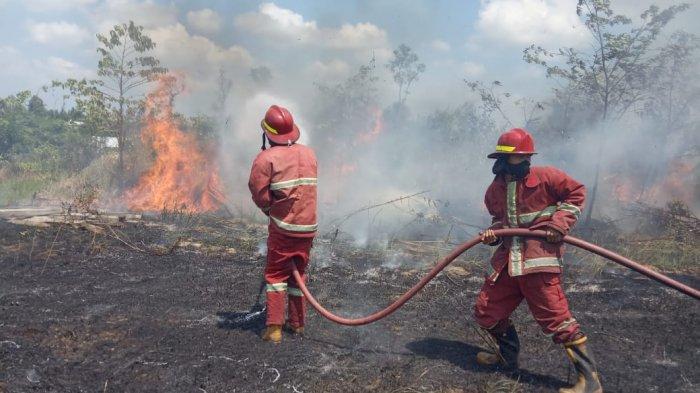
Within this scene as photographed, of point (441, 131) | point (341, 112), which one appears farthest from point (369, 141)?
point (441, 131)

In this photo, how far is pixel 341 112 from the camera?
23.5 metres

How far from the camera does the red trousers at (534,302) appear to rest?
3451mm

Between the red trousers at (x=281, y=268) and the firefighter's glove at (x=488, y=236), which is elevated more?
the firefighter's glove at (x=488, y=236)

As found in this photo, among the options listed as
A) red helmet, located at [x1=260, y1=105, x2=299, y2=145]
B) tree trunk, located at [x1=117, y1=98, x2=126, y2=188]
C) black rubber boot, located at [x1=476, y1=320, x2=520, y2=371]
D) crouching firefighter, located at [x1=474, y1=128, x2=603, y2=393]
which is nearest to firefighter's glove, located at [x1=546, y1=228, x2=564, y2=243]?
crouching firefighter, located at [x1=474, y1=128, x2=603, y2=393]

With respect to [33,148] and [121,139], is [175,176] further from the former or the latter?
[33,148]

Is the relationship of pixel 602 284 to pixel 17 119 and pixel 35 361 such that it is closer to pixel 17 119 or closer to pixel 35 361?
pixel 35 361

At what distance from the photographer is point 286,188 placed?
163 inches

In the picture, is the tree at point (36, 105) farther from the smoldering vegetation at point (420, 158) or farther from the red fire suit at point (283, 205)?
the red fire suit at point (283, 205)

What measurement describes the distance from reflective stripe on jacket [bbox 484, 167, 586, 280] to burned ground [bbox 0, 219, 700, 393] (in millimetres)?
954

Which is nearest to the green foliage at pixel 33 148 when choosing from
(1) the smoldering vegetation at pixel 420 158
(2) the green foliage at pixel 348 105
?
(1) the smoldering vegetation at pixel 420 158

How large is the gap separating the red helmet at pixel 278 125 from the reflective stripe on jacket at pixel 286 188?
83mm

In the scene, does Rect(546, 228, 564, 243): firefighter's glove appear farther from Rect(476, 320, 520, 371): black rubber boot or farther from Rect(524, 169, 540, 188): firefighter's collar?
Rect(476, 320, 520, 371): black rubber boot

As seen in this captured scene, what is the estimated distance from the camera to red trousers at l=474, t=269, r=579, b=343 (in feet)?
11.3

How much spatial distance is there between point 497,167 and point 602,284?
411 centimetres
